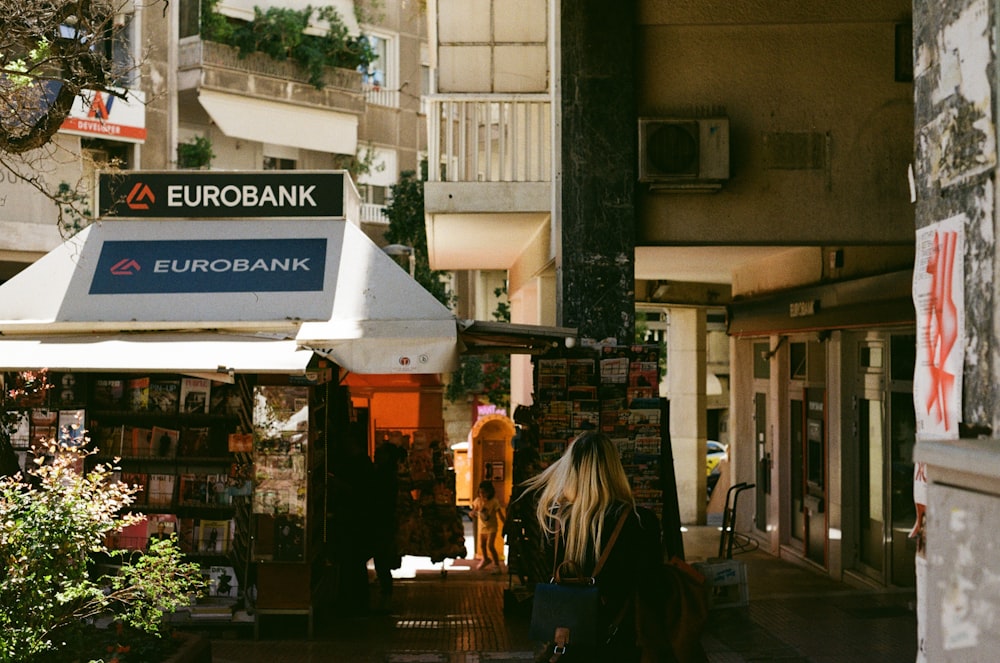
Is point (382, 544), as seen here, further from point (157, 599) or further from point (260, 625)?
point (157, 599)

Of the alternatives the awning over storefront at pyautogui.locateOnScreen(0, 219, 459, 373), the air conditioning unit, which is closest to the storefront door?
the air conditioning unit

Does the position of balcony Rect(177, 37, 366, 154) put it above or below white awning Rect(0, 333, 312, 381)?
above

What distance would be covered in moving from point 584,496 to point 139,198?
297 inches

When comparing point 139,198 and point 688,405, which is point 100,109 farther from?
point 139,198

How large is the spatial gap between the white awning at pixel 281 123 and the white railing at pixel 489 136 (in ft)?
60.0

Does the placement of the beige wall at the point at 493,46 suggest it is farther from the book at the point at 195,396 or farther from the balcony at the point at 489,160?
the book at the point at 195,396

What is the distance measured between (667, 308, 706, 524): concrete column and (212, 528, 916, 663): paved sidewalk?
5738 mm

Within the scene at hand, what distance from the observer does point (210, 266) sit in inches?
423

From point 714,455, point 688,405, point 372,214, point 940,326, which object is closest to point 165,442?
point 940,326

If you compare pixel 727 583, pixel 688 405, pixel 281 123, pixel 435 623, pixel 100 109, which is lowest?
pixel 435 623

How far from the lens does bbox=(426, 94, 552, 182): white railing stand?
12211mm

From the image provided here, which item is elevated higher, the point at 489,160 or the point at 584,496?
the point at 489,160

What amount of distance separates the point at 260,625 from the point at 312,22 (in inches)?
963

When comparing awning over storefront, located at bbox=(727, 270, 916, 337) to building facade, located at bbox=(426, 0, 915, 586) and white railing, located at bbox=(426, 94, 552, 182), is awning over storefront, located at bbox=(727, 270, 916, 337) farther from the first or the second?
white railing, located at bbox=(426, 94, 552, 182)
